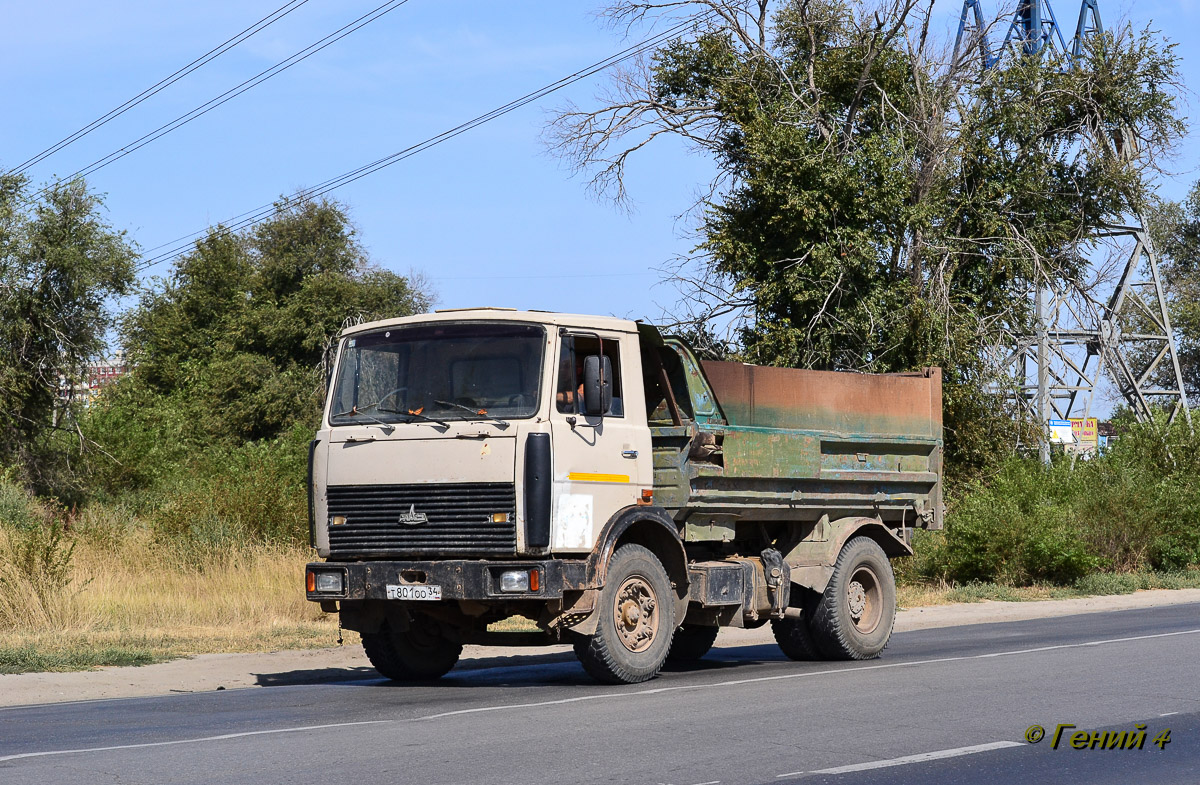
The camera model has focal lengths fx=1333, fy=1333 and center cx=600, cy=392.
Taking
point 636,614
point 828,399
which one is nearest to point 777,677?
point 636,614

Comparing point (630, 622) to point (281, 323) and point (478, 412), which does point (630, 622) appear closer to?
point (478, 412)

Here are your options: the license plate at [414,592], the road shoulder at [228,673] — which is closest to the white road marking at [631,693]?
the license plate at [414,592]

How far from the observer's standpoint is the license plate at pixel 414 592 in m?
10.2

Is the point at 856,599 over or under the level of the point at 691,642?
over

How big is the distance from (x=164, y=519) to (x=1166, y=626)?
15.1 metres

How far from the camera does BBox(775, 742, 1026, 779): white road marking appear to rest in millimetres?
6785

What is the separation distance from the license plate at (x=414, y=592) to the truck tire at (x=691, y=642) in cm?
393

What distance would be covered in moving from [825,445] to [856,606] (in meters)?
1.76

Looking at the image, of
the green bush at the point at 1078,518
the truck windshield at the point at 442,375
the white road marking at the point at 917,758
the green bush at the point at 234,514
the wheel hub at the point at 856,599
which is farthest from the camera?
the green bush at the point at 1078,518

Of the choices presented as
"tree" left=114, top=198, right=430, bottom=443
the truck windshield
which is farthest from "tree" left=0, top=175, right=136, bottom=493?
the truck windshield

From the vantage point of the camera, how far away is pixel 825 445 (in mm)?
12789

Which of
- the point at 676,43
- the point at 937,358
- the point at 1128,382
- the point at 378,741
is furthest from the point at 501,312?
the point at 1128,382

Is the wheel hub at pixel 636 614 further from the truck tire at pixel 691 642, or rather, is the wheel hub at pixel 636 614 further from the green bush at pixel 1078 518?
the green bush at pixel 1078 518

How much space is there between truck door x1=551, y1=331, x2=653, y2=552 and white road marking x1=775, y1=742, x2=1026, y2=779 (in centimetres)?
371
